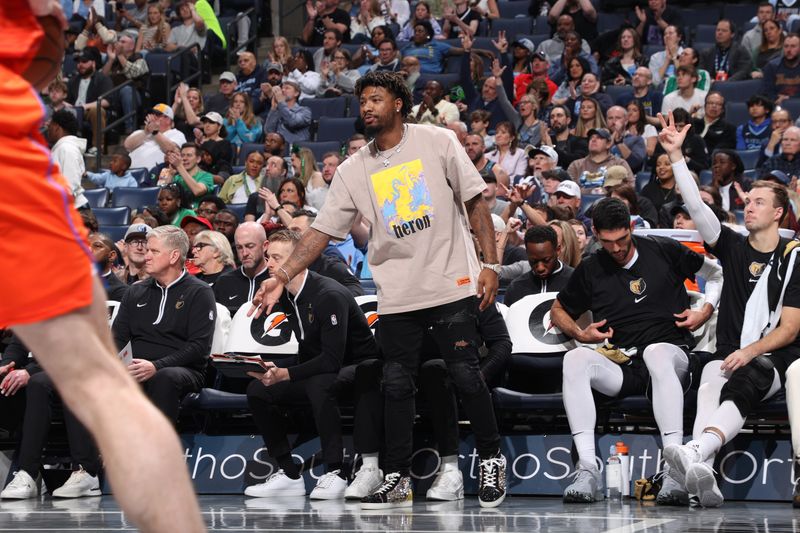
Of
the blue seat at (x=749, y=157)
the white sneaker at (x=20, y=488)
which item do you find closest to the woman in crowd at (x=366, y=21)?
the blue seat at (x=749, y=157)

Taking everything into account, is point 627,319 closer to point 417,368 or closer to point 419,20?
point 417,368

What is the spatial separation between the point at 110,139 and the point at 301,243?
1079 centimetres

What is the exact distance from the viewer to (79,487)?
7.41 m

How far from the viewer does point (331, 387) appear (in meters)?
7.05

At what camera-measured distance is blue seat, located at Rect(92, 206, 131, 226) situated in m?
13.0

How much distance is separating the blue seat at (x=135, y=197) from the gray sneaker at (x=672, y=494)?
8.54 metres

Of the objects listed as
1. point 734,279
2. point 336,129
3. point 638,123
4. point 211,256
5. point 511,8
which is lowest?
point 734,279

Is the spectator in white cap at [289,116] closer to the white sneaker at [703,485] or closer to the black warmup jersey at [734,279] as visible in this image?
the black warmup jersey at [734,279]

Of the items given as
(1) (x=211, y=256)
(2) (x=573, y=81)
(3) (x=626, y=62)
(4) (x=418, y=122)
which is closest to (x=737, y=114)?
(3) (x=626, y=62)

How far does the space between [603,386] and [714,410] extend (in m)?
0.61

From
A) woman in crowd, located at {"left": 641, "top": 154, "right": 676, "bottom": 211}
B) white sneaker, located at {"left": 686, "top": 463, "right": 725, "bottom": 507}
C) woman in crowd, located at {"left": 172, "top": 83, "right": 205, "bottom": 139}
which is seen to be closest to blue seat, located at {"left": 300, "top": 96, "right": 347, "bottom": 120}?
woman in crowd, located at {"left": 172, "top": 83, "right": 205, "bottom": 139}

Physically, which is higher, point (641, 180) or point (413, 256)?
point (641, 180)

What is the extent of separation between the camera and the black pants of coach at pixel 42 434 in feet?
24.5

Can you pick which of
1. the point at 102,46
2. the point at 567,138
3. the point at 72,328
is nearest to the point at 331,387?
the point at 72,328
